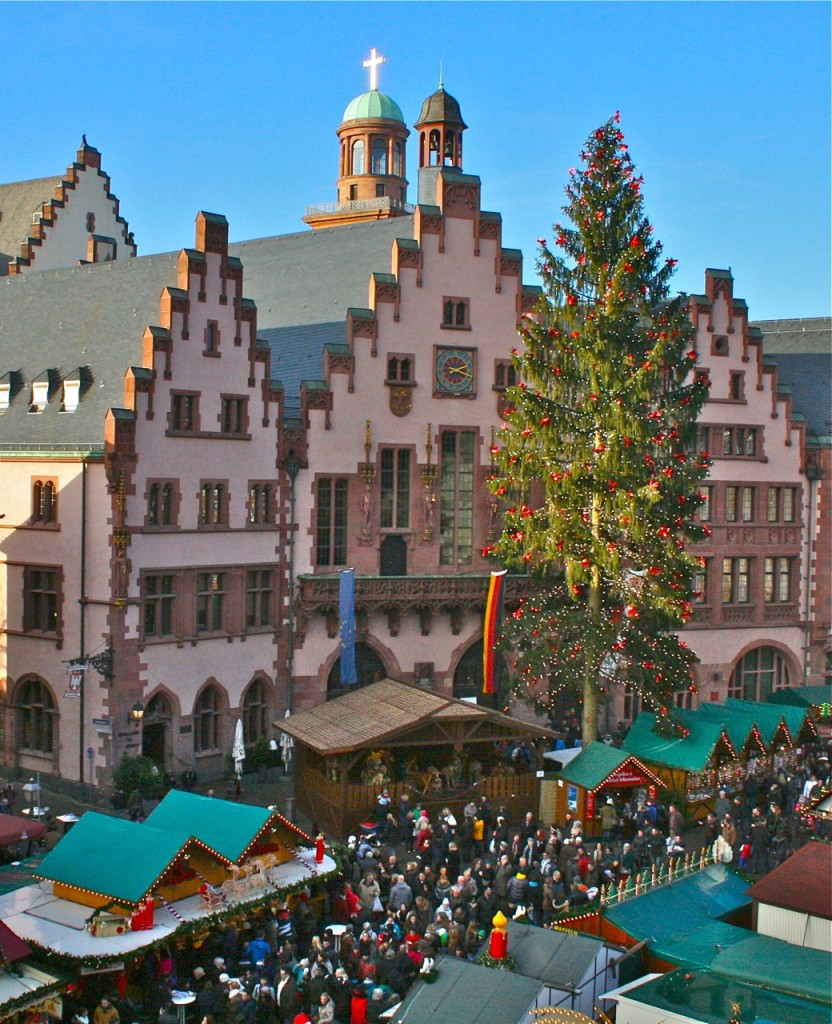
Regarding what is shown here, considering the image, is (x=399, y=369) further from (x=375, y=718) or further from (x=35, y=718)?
(x=35, y=718)

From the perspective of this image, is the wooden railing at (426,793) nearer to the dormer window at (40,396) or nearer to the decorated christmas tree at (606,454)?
the decorated christmas tree at (606,454)

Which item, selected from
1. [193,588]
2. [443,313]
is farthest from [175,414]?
[443,313]

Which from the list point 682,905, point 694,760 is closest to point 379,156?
point 694,760

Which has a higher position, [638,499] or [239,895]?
[638,499]

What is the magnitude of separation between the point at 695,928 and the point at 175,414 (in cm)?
2405

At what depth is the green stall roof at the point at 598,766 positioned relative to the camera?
126 feet

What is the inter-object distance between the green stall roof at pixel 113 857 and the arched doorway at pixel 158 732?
554 inches

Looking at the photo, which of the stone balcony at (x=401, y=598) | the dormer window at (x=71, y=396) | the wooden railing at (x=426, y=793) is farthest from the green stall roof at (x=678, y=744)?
the dormer window at (x=71, y=396)

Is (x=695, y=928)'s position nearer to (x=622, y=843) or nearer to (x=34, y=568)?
(x=622, y=843)

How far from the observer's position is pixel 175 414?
4362cm

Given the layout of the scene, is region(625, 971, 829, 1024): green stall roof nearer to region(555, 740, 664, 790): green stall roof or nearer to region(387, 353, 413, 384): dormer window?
region(555, 740, 664, 790): green stall roof

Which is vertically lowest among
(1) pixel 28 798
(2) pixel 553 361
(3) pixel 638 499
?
(1) pixel 28 798

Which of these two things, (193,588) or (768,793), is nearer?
(768,793)

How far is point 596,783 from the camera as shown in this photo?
125 feet
